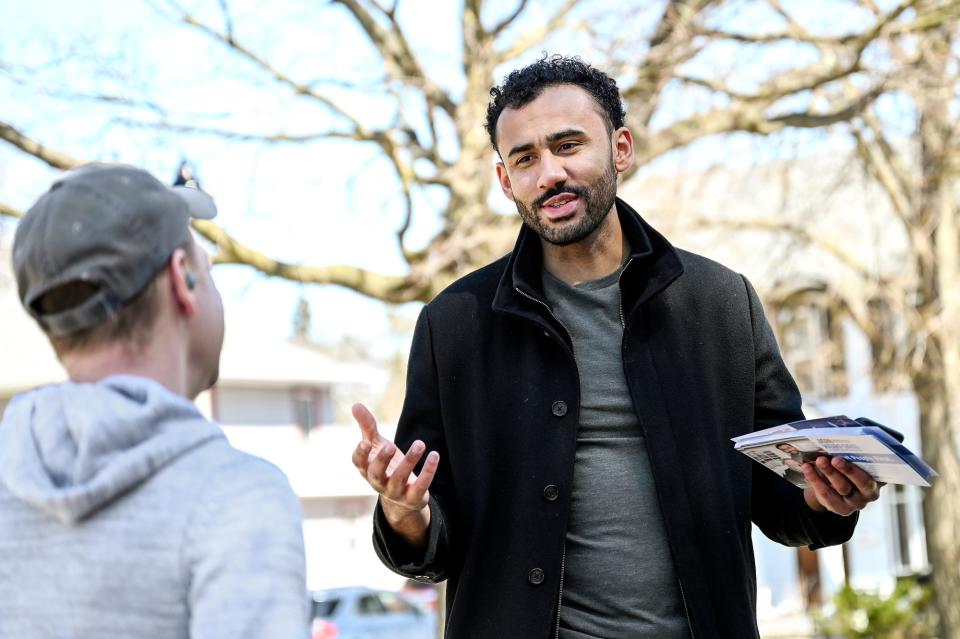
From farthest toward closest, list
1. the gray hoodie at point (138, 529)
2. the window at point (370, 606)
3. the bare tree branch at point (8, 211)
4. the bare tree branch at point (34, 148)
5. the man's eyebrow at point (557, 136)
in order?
1. the window at point (370, 606)
2. the bare tree branch at point (8, 211)
3. the bare tree branch at point (34, 148)
4. the man's eyebrow at point (557, 136)
5. the gray hoodie at point (138, 529)

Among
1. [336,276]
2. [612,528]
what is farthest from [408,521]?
[336,276]

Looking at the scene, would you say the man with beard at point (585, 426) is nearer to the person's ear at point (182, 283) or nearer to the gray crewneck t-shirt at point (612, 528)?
the gray crewneck t-shirt at point (612, 528)

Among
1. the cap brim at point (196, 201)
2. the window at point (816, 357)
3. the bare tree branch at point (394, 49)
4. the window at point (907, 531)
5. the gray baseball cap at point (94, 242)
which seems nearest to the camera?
the gray baseball cap at point (94, 242)

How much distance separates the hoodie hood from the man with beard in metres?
1.00

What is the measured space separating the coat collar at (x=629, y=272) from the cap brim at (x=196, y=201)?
4.32 feet

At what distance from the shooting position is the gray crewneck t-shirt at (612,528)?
9.98 feet

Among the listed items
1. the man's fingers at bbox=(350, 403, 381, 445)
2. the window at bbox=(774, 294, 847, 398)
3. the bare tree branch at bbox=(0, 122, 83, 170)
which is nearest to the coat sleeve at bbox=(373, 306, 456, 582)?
the man's fingers at bbox=(350, 403, 381, 445)

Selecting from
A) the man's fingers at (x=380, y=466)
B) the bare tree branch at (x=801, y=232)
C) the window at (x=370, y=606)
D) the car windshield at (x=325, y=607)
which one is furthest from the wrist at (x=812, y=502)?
the window at (x=370, y=606)

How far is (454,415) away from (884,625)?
46.1ft

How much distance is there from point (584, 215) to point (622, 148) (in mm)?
390

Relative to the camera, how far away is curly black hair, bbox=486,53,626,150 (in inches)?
140

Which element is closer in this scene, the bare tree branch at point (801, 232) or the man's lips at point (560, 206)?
the man's lips at point (560, 206)

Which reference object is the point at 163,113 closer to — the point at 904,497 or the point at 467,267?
the point at 467,267

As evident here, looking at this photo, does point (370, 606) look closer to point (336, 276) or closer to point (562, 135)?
point (336, 276)
